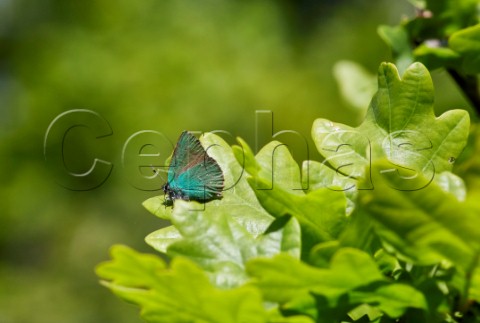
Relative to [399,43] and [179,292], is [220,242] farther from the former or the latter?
[399,43]

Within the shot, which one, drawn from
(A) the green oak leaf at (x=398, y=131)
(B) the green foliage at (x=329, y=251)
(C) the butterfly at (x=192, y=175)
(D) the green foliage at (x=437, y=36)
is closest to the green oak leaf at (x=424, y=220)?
(B) the green foliage at (x=329, y=251)

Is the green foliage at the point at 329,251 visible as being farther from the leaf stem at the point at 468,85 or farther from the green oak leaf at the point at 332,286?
the leaf stem at the point at 468,85

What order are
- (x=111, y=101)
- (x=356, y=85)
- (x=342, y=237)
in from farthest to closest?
(x=111, y=101), (x=356, y=85), (x=342, y=237)

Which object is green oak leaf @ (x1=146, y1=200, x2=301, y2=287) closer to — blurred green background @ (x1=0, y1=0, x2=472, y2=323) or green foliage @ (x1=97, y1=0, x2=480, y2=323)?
green foliage @ (x1=97, y1=0, x2=480, y2=323)

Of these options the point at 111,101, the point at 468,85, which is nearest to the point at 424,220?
the point at 468,85

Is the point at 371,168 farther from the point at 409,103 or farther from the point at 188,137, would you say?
the point at 188,137

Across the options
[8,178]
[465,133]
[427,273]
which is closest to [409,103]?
[465,133]

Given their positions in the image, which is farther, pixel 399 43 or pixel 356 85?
pixel 356 85
